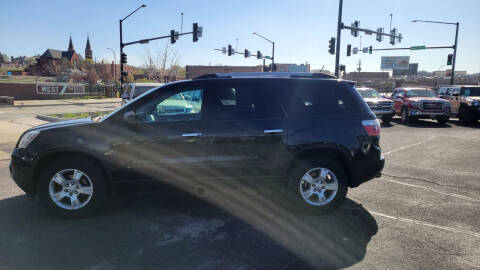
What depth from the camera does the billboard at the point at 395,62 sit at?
110250 mm

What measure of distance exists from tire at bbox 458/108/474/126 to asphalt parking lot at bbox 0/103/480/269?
12.4 metres

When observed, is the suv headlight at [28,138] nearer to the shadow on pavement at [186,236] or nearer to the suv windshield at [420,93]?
the shadow on pavement at [186,236]

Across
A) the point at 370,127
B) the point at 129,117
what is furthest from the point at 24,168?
the point at 370,127

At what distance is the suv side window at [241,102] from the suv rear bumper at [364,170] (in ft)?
4.17

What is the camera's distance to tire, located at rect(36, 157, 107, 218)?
4.25 m

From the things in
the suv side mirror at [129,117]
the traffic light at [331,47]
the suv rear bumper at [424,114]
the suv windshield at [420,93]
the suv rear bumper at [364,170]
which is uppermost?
the traffic light at [331,47]

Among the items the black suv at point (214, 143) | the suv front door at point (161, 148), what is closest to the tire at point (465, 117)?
the black suv at point (214, 143)

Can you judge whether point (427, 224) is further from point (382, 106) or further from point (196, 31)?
point (196, 31)

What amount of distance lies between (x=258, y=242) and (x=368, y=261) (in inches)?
45.2

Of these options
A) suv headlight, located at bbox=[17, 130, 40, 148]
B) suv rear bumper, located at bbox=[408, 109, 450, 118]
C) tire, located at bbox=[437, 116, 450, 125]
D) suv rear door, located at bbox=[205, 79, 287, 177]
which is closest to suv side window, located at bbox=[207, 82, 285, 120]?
suv rear door, located at bbox=[205, 79, 287, 177]

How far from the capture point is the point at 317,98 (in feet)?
15.5

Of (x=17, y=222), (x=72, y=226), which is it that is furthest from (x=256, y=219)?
(x=17, y=222)

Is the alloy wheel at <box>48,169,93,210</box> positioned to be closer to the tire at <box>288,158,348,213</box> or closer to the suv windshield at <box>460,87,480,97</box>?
the tire at <box>288,158,348,213</box>

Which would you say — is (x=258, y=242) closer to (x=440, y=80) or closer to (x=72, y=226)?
(x=72, y=226)
